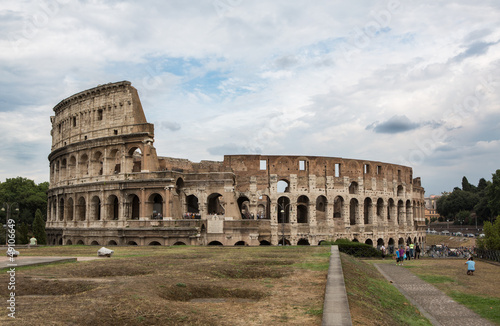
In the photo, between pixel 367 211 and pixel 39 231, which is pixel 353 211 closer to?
pixel 367 211

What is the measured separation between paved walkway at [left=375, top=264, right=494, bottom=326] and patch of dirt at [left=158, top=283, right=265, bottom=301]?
4.62 metres

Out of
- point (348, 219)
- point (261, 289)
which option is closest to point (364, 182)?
point (348, 219)

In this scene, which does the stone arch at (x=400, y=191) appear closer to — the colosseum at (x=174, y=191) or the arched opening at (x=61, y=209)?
the colosseum at (x=174, y=191)

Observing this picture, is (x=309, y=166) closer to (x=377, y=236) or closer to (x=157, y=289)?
(x=377, y=236)

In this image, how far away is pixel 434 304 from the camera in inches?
489

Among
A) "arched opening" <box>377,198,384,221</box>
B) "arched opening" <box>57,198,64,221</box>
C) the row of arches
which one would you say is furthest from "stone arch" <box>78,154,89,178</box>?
"arched opening" <box>377,198,384,221</box>

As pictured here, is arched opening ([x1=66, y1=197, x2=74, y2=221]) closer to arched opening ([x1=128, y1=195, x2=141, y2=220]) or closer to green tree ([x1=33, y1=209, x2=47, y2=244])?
green tree ([x1=33, y1=209, x2=47, y2=244])

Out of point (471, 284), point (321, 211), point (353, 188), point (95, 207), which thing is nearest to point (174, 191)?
point (95, 207)

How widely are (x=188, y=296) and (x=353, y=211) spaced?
A: 134 feet

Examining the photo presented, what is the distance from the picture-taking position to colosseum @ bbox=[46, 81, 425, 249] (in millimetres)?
36469

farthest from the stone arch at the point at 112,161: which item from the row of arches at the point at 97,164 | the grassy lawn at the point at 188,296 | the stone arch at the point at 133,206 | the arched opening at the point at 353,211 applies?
the grassy lawn at the point at 188,296

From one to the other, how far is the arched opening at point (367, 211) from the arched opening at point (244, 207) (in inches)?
524

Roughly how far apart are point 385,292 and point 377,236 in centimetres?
3435

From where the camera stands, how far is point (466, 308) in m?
11.8
